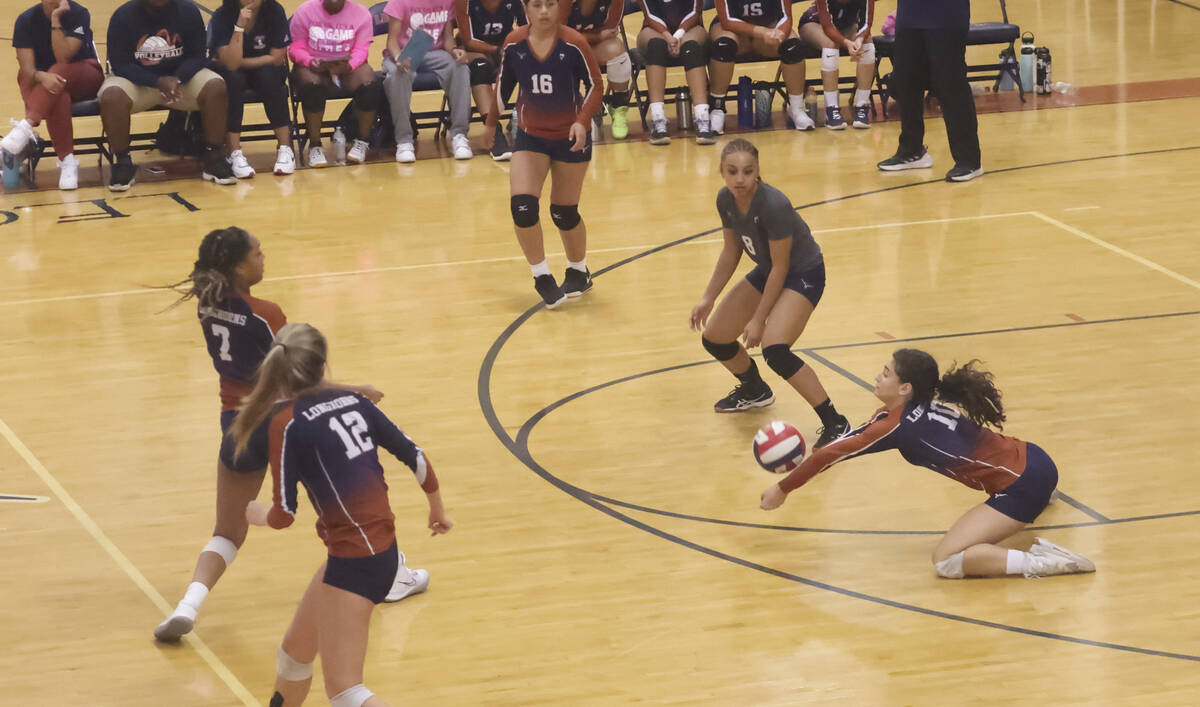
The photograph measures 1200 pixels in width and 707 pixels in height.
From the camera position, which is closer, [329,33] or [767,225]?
[767,225]

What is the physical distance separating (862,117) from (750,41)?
4.14ft

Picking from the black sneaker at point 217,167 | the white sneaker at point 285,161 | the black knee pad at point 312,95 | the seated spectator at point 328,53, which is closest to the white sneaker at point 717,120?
the seated spectator at point 328,53

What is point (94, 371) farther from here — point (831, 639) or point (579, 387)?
point (831, 639)

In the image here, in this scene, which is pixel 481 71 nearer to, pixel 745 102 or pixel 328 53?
pixel 328 53

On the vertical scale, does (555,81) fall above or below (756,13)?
below

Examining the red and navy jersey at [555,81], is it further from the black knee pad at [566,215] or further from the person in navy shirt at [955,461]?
the person in navy shirt at [955,461]

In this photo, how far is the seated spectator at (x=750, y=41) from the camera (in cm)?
1329

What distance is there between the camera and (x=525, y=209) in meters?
9.07

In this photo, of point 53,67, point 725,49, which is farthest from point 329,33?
point 725,49

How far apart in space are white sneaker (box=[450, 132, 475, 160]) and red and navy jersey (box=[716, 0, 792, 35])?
2507 millimetres

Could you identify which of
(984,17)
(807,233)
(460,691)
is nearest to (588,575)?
(460,691)

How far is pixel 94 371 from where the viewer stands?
835 centimetres

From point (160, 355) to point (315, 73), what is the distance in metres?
4.91

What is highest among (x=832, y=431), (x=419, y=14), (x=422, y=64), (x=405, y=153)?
(x=419, y=14)
